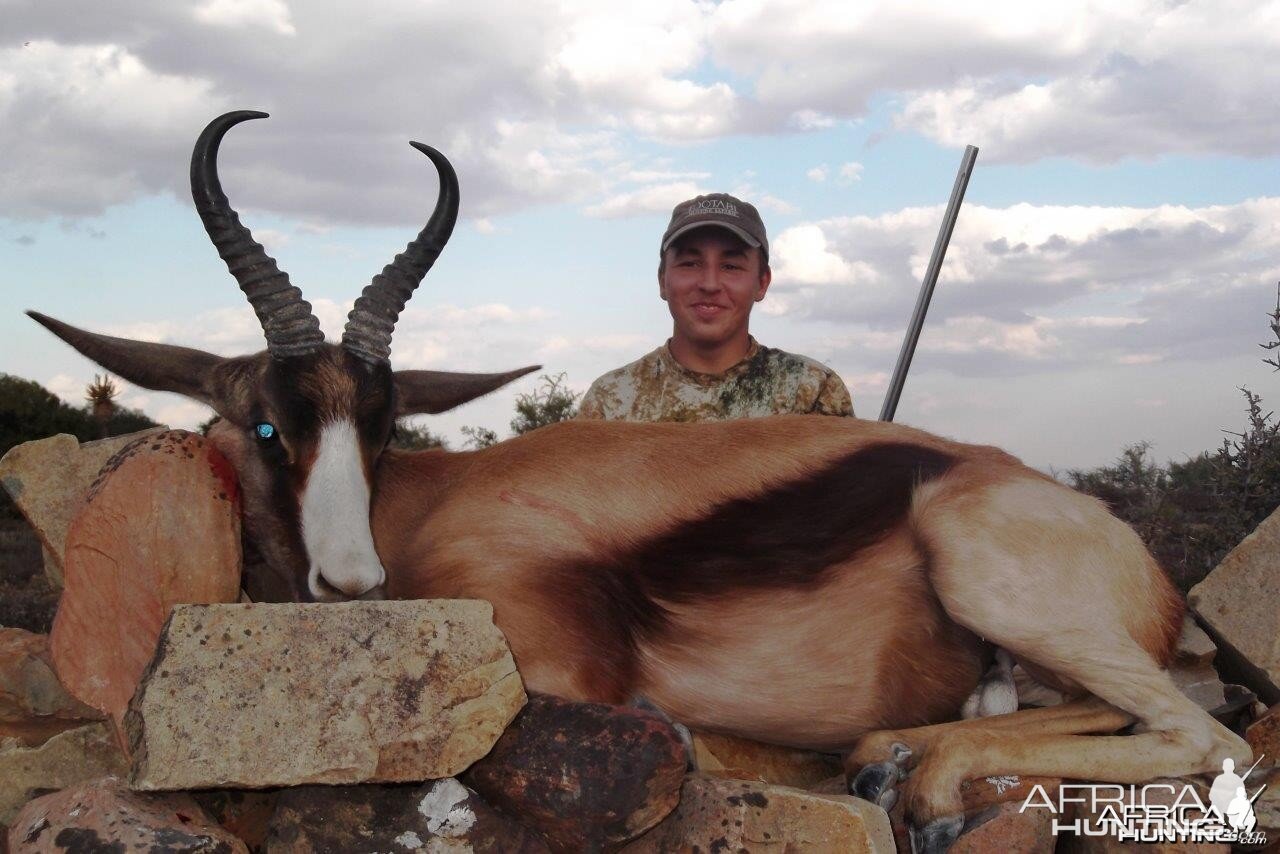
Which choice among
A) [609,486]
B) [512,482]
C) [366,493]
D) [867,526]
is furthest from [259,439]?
[867,526]

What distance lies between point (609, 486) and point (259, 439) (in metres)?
1.60

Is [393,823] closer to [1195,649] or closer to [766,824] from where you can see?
[766,824]

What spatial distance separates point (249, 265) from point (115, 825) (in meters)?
2.63

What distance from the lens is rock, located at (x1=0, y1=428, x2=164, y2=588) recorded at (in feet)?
19.7

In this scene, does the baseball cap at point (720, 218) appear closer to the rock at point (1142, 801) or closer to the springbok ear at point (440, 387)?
the springbok ear at point (440, 387)

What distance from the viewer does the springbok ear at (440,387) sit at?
235 inches

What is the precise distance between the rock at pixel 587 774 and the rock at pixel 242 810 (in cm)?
98

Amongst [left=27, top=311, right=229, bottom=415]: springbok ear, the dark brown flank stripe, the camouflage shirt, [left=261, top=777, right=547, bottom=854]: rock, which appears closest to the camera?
[left=261, top=777, right=547, bottom=854]: rock

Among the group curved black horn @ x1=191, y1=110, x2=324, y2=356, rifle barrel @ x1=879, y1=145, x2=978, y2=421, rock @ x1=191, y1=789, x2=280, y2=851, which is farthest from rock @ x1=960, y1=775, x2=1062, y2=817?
rifle barrel @ x1=879, y1=145, x2=978, y2=421

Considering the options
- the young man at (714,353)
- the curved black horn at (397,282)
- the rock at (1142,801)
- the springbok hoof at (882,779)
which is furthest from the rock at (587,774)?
the young man at (714,353)

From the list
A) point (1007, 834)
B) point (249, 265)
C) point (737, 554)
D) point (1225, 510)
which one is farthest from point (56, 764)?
point (1225, 510)

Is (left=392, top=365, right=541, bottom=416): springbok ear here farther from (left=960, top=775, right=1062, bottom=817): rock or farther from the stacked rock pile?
(left=960, top=775, right=1062, bottom=817): rock

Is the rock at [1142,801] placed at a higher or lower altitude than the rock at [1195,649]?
lower

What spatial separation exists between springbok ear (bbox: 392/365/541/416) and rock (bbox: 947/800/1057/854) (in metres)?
3.28
